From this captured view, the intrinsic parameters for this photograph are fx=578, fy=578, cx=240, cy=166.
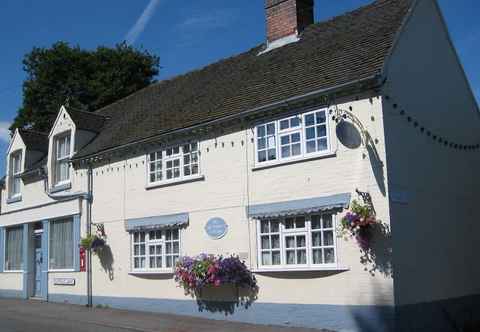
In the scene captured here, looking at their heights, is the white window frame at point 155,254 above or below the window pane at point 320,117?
below

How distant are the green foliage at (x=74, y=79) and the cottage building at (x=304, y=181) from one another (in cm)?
1512

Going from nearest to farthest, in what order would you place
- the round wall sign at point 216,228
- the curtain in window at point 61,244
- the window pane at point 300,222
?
the window pane at point 300,222
the round wall sign at point 216,228
the curtain in window at point 61,244

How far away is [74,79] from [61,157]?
1530cm

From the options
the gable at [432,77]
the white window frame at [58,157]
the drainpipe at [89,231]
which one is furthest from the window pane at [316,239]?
the white window frame at [58,157]

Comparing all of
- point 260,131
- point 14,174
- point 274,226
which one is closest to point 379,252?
point 274,226

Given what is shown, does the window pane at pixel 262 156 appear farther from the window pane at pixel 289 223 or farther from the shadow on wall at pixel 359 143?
the shadow on wall at pixel 359 143

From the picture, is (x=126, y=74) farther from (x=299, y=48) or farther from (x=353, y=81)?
(x=353, y=81)

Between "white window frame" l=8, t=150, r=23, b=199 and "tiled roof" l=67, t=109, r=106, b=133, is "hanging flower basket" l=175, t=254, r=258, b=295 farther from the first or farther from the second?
"white window frame" l=8, t=150, r=23, b=199

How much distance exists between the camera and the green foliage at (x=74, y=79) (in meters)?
35.1

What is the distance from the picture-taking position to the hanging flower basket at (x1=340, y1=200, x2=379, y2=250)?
1166cm

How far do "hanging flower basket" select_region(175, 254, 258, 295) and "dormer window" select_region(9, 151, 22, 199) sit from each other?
12.5 meters

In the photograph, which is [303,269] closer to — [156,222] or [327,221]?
[327,221]

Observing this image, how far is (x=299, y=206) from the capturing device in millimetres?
13125

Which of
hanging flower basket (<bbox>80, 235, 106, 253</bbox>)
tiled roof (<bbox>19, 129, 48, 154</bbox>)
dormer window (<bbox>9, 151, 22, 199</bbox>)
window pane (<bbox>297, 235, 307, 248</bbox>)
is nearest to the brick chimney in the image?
window pane (<bbox>297, 235, 307, 248</bbox>)
